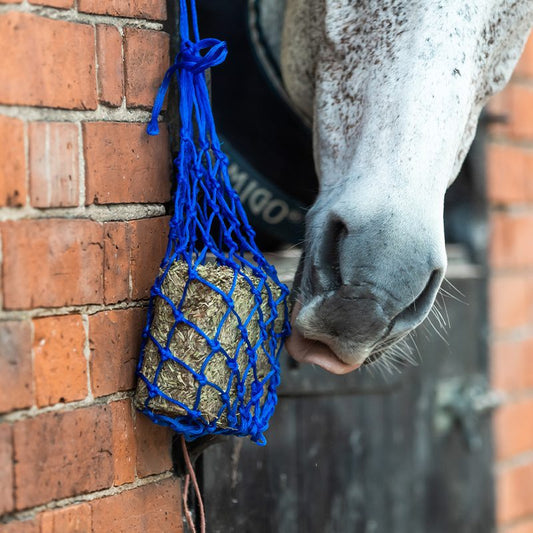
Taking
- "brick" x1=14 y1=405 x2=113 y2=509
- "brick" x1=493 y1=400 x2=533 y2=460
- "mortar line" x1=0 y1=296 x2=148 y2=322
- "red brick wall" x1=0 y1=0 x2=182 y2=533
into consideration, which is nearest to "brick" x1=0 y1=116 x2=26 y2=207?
"red brick wall" x1=0 y1=0 x2=182 y2=533

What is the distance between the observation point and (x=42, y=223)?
0.85 m

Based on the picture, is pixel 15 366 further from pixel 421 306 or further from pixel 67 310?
pixel 421 306

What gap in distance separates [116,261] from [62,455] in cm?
21

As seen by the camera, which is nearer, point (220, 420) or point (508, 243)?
point (220, 420)

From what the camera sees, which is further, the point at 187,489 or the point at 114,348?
the point at 187,489

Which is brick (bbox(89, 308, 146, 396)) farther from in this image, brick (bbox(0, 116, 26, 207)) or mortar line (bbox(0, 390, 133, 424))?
brick (bbox(0, 116, 26, 207))

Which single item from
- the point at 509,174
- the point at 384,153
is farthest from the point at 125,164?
the point at 509,174

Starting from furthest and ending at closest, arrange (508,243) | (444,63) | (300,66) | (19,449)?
(508,243), (300,66), (444,63), (19,449)

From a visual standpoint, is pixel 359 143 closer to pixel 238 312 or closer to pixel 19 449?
pixel 238 312

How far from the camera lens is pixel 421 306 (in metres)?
0.93

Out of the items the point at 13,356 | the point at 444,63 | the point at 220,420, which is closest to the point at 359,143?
the point at 444,63

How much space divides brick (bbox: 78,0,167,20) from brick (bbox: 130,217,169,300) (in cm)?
23

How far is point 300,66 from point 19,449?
0.73 metres

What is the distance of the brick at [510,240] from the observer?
80.7 inches
